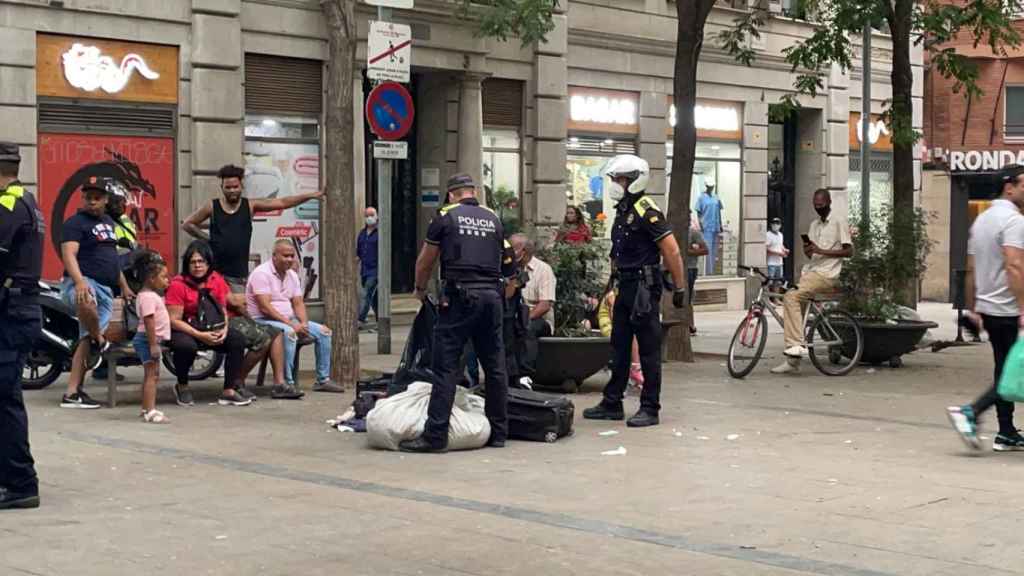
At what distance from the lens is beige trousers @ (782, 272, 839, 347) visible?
15.7m

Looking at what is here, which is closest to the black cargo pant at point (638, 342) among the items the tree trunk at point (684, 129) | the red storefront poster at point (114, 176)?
the tree trunk at point (684, 129)

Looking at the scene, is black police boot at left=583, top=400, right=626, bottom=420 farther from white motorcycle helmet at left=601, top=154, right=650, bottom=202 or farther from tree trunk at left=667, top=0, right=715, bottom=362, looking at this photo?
tree trunk at left=667, top=0, right=715, bottom=362

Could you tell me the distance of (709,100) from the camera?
2750cm

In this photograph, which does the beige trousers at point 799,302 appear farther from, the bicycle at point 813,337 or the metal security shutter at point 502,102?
the metal security shutter at point 502,102

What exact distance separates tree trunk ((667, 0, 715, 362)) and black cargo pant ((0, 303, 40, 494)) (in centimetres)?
971

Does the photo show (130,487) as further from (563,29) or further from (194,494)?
(563,29)

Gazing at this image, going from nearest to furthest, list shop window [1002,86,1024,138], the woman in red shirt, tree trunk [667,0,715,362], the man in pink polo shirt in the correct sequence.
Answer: the man in pink polo shirt < tree trunk [667,0,715,362] < the woman in red shirt < shop window [1002,86,1024,138]

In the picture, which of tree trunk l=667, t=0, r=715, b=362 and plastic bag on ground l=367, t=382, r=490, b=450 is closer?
plastic bag on ground l=367, t=382, r=490, b=450

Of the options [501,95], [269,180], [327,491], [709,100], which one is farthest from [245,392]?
[709,100]

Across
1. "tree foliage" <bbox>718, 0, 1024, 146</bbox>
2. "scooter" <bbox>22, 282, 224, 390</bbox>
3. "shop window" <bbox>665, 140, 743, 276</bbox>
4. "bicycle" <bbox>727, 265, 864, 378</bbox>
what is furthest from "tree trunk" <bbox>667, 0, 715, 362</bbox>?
"shop window" <bbox>665, 140, 743, 276</bbox>

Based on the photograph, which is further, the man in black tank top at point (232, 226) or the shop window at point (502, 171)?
the shop window at point (502, 171)

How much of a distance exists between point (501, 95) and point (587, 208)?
2.67 metres

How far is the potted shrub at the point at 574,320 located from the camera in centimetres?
1330

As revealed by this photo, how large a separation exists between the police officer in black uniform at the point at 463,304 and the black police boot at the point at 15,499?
9.07ft
